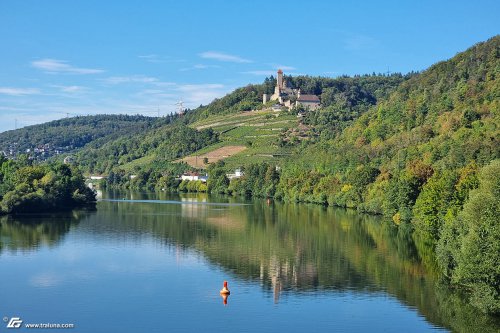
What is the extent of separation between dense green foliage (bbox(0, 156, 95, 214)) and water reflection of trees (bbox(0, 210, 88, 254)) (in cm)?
221

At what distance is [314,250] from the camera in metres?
44.6

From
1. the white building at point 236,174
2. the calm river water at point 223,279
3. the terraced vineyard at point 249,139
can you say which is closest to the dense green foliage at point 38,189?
the calm river water at point 223,279

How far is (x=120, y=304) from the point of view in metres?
29.5

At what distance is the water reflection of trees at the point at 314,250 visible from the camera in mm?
31375

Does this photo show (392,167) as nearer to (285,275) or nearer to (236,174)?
(285,275)

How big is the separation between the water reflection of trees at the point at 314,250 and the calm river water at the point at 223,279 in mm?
82

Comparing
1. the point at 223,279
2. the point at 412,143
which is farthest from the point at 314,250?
the point at 412,143

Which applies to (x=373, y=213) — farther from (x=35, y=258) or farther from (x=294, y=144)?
(x=294, y=144)

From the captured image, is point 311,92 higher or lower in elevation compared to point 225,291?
higher

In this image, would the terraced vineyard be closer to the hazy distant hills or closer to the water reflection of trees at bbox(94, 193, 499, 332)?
the hazy distant hills

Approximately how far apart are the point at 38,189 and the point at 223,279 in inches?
1501

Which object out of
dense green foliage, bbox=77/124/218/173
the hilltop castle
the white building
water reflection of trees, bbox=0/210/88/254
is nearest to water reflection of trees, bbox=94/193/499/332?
water reflection of trees, bbox=0/210/88/254

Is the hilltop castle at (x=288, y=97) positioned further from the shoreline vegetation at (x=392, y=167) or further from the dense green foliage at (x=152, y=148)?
the dense green foliage at (x=152, y=148)

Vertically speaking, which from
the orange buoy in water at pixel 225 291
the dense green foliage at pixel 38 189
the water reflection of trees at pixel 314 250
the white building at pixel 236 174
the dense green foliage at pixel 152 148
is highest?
the dense green foliage at pixel 152 148
